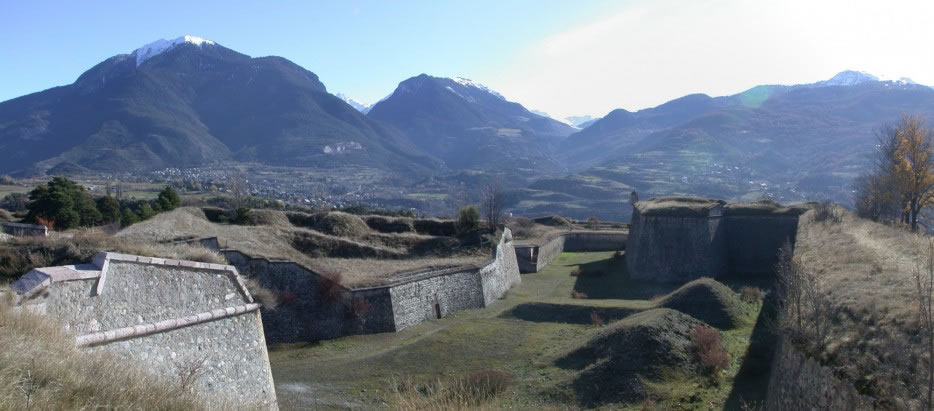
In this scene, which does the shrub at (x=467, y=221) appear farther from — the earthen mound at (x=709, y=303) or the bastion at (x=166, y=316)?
the bastion at (x=166, y=316)

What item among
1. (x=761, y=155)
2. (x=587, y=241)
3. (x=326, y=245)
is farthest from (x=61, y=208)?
(x=761, y=155)

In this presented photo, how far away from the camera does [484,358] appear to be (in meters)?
16.1

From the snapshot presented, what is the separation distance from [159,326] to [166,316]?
218 millimetres

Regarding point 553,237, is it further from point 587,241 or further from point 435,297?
point 435,297

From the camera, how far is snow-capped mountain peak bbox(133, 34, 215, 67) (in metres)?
158

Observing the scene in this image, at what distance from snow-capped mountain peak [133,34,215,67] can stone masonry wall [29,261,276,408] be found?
16762cm

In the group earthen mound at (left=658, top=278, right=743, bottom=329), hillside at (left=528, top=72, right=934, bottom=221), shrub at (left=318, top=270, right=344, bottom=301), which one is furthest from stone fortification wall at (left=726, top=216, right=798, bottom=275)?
hillside at (left=528, top=72, right=934, bottom=221)

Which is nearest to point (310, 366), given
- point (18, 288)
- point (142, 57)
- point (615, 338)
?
point (615, 338)

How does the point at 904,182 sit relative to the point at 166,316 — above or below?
below

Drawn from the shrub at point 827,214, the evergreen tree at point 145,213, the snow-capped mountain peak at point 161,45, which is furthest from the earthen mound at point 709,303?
the snow-capped mountain peak at point 161,45

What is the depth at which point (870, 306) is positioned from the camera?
7.62 m

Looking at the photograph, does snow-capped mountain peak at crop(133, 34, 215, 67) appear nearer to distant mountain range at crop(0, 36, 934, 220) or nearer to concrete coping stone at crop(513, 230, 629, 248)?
distant mountain range at crop(0, 36, 934, 220)

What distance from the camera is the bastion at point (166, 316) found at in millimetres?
6805

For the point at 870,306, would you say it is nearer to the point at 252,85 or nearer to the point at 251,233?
the point at 251,233
